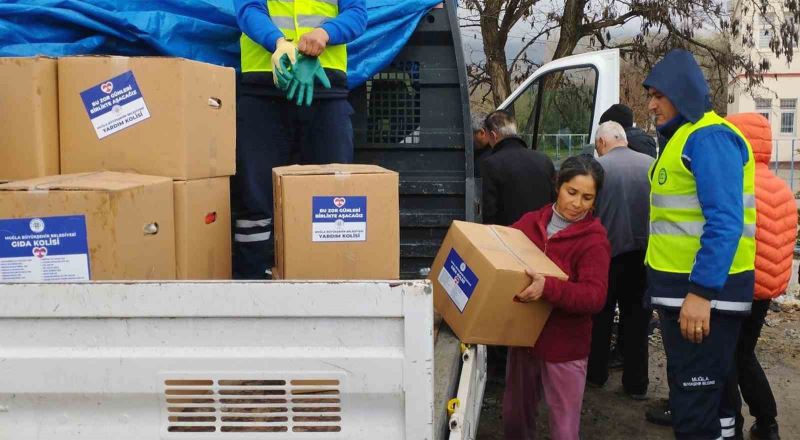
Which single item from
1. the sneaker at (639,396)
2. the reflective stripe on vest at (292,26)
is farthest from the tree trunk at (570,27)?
the reflective stripe on vest at (292,26)

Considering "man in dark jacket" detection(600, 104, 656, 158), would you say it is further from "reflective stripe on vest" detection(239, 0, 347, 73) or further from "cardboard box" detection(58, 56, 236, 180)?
"cardboard box" detection(58, 56, 236, 180)

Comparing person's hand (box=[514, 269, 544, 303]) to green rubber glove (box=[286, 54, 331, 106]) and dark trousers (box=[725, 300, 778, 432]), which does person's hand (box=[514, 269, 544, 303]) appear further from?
dark trousers (box=[725, 300, 778, 432])

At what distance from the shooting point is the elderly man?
4797 millimetres

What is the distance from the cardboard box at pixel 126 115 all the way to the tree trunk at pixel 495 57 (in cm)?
852

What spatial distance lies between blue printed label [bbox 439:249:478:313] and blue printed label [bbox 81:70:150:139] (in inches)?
44.7

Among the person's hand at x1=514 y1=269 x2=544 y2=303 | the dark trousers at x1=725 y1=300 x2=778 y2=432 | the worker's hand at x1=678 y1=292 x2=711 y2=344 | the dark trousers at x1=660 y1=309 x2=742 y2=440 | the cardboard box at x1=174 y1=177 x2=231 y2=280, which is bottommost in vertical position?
the dark trousers at x1=725 y1=300 x2=778 y2=432

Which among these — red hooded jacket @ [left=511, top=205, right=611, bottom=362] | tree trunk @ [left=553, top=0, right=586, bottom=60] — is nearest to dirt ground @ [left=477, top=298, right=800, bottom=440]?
red hooded jacket @ [left=511, top=205, right=611, bottom=362]

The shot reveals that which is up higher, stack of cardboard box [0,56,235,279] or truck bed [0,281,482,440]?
stack of cardboard box [0,56,235,279]

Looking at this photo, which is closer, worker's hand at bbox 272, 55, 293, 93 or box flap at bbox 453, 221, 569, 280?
box flap at bbox 453, 221, 569, 280

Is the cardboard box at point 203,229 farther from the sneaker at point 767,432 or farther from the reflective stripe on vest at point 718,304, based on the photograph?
the sneaker at point 767,432

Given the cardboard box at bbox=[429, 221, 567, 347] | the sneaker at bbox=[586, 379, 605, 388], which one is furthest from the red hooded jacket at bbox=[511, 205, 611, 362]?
the sneaker at bbox=[586, 379, 605, 388]

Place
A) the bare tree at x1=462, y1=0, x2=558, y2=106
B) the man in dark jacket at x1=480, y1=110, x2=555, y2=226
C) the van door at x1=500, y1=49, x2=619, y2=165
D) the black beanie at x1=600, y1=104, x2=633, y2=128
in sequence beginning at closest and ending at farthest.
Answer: the man in dark jacket at x1=480, y1=110, x2=555, y2=226
the black beanie at x1=600, y1=104, x2=633, y2=128
the van door at x1=500, y1=49, x2=619, y2=165
the bare tree at x1=462, y1=0, x2=558, y2=106

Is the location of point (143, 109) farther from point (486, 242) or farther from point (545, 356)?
point (545, 356)

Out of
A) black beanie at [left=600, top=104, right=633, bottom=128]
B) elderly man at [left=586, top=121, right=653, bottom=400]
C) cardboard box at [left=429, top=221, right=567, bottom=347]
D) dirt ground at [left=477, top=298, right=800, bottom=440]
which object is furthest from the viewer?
black beanie at [left=600, top=104, right=633, bottom=128]
